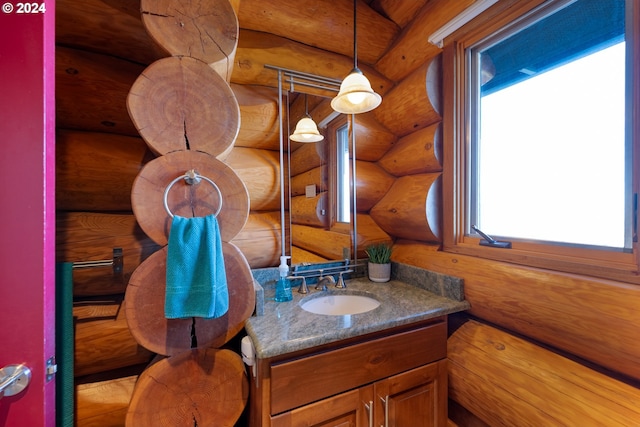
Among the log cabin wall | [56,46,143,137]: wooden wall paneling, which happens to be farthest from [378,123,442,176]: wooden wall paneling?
[56,46,143,137]: wooden wall paneling

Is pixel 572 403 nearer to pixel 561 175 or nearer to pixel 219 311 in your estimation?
pixel 561 175

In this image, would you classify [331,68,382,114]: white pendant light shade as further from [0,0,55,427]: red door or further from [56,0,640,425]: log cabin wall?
[0,0,55,427]: red door

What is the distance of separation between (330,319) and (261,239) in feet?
2.01

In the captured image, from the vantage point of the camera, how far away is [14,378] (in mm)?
616

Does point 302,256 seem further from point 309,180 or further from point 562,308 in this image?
point 562,308

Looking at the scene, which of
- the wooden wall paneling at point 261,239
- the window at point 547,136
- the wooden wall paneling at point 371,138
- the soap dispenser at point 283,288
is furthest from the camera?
the wooden wall paneling at point 371,138

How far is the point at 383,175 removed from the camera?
1.78 m

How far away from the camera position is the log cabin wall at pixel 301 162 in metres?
0.93

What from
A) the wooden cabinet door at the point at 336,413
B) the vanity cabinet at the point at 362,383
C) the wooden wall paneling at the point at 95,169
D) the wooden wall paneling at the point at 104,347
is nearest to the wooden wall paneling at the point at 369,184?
the vanity cabinet at the point at 362,383

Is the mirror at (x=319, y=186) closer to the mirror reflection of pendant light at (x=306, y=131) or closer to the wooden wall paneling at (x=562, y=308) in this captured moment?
the mirror reflection of pendant light at (x=306, y=131)

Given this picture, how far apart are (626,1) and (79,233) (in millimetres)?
2159

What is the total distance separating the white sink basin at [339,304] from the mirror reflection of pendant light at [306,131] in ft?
3.07

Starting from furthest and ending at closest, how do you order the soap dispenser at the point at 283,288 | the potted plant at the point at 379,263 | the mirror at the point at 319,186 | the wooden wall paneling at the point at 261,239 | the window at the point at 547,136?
1. the potted plant at the point at 379,263
2. the mirror at the point at 319,186
3. the wooden wall paneling at the point at 261,239
4. the soap dispenser at the point at 283,288
5. the window at the point at 547,136

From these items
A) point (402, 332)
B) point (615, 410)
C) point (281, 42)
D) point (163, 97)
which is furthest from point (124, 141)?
point (615, 410)
